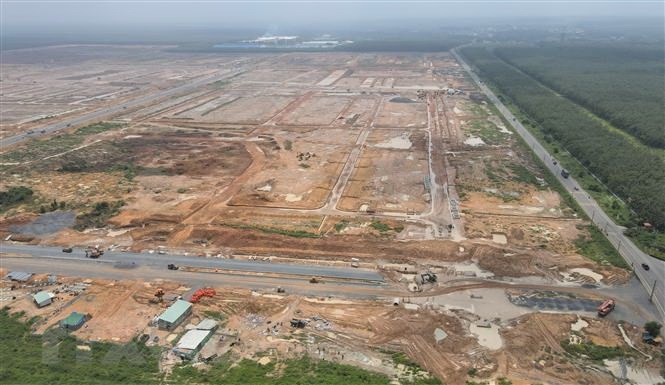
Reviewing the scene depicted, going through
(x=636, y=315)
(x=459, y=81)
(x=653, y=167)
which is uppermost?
(x=459, y=81)

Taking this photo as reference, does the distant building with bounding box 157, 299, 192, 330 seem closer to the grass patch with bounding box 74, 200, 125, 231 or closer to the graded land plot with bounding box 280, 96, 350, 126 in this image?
the grass patch with bounding box 74, 200, 125, 231

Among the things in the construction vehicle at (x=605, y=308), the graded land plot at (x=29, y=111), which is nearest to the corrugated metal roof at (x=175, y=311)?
the construction vehicle at (x=605, y=308)

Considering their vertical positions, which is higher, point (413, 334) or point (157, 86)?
point (157, 86)

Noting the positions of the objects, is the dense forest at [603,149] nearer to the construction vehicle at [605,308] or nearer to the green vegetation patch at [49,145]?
the construction vehicle at [605,308]

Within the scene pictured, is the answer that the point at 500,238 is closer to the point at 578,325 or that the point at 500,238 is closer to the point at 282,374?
the point at 578,325

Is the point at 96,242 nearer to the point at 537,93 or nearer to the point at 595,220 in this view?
the point at 595,220

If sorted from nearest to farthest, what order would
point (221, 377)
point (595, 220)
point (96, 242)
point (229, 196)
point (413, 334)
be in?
point (221, 377), point (413, 334), point (96, 242), point (595, 220), point (229, 196)

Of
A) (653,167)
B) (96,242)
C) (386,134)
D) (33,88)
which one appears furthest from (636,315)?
(33,88)

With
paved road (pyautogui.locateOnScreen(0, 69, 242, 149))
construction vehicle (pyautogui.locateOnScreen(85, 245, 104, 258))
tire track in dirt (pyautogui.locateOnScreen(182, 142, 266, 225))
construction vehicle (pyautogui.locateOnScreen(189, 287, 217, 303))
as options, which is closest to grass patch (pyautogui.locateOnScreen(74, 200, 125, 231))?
construction vehicle (pyautogui.locateOnScreen(85, 245, 104, 258))
